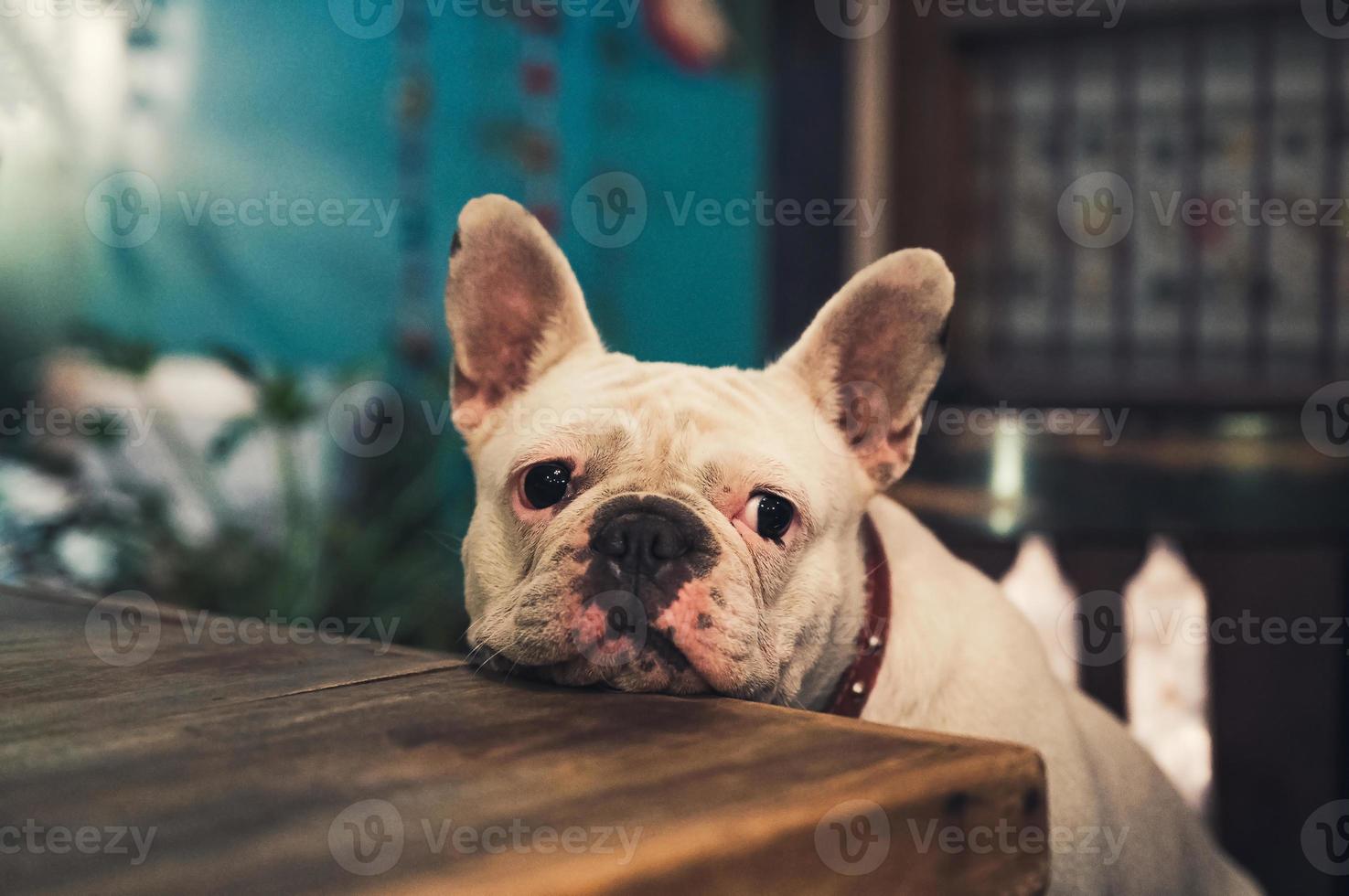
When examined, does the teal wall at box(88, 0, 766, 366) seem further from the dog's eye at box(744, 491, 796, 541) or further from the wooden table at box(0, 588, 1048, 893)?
the wooden table at box(0, 588, 1048, 893)

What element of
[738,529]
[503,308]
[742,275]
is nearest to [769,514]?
[738,529]

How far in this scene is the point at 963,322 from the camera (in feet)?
15.2

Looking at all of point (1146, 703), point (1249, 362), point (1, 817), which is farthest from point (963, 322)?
point (1, 817)

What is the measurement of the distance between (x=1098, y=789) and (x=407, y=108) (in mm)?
2668

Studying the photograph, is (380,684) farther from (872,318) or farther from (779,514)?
(872,318)

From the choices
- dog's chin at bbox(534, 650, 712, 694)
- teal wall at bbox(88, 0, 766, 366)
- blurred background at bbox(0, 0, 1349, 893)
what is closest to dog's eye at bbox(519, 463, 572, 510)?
dog's chin at bbox(534, 650, 712, 694)

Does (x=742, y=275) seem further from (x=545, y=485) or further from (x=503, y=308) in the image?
(x=545, y=485)

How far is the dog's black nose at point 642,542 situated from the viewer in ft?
3.18

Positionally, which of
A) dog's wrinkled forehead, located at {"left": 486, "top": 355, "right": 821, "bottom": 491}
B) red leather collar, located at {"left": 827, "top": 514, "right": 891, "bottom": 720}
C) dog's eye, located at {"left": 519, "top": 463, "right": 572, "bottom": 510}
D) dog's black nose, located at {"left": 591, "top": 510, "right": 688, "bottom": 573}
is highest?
dog's wrinkled forehead, located at {"left": 486, "top": 355, "right": 821, "bottom": 491}

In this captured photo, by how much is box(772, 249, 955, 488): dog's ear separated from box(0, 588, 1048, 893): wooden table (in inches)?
19.6

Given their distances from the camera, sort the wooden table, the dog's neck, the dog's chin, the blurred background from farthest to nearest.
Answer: the blurred background < the dog's neck < the dog's chin < the wooden table

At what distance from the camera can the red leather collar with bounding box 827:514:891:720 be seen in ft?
3.67

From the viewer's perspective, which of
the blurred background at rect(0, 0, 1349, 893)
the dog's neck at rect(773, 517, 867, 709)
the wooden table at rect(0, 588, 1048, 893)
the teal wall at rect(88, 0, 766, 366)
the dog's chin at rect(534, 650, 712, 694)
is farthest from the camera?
the teal wall at rect(88, 0, 766, 366)

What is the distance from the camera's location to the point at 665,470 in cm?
108
